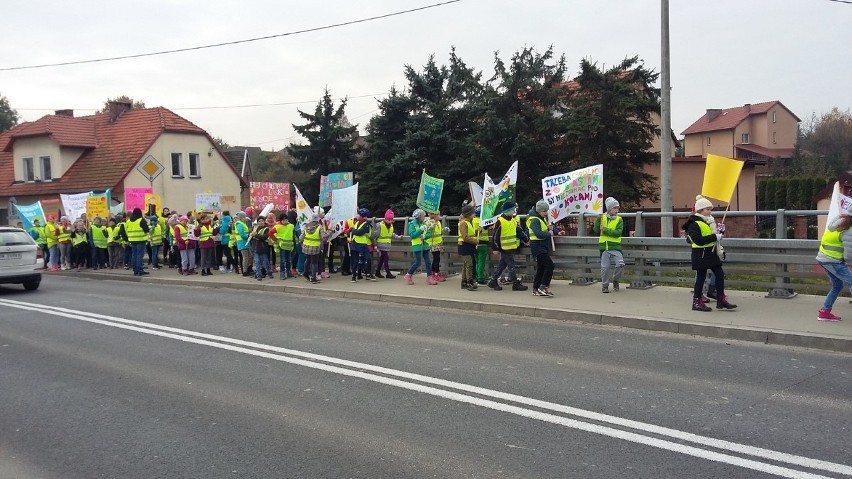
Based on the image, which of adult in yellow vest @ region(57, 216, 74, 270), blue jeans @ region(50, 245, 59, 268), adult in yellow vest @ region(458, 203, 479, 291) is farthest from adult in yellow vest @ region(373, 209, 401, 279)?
blue jeans @ region(50, 245, 59, 268)

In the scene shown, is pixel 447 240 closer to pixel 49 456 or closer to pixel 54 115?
pixel 49 456

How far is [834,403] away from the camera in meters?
6.09

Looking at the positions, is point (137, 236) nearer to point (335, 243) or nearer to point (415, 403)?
point (335, 243)

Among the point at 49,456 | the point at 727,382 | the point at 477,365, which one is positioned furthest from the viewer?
the point at 477,365

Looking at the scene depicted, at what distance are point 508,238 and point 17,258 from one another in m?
11.4

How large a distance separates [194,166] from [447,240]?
92.2 feet

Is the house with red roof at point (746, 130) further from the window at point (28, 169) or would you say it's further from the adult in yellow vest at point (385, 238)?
the adult in yellow vest at point (385, 238)

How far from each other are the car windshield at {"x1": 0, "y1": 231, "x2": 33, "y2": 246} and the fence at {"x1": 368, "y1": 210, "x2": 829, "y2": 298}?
9.94 metres

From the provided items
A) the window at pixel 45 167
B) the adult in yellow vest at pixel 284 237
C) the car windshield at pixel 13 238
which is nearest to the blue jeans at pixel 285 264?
the adult in yellow vest at pixel 284 237

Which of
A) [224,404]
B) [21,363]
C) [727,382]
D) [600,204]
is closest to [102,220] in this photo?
[21,363]

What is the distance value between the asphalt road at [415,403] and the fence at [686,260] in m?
Result: 3.05

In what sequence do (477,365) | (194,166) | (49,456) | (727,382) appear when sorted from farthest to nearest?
(194,166) → (477,365) → (727,382) → (49,456)

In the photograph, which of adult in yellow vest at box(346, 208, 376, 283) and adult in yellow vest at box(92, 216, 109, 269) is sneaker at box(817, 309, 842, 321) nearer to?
adult in yellow vest at box(346, 208, 376, 283)

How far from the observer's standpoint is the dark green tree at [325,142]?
4147cm
